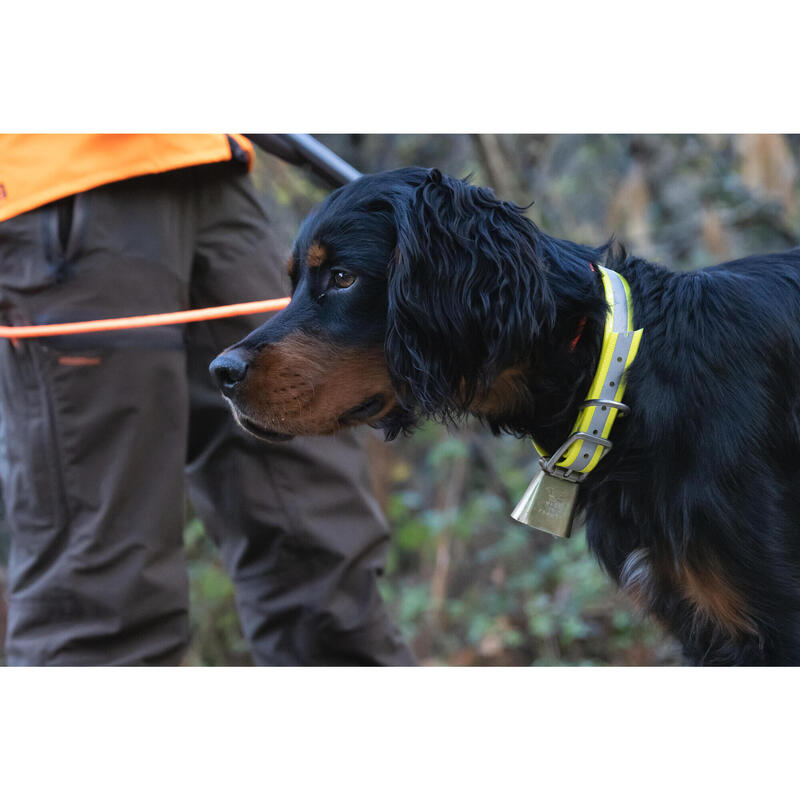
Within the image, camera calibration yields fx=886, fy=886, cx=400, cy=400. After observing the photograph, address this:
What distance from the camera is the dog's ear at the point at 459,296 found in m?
2.23

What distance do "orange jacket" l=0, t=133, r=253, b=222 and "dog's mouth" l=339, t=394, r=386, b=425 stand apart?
3.19 feet

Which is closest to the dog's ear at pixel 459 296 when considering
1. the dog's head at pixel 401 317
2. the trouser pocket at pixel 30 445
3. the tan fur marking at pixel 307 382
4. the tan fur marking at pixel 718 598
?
the dog's head at pixel 401 317

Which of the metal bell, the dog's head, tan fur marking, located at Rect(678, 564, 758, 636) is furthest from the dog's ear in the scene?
tan fur marking, located at Rect(678, 564, 758, 636)

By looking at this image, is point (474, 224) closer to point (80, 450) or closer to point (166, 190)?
point (166, 190)

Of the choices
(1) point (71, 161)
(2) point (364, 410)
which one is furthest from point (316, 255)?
(1) point (71, 161)

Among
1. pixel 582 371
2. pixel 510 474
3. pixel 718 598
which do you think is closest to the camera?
pixel 718 598

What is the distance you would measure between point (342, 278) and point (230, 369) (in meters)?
0.39

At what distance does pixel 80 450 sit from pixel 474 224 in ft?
4.42

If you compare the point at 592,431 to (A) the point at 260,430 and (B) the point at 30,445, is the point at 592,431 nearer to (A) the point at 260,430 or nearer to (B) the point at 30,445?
(A) the point at 260,430

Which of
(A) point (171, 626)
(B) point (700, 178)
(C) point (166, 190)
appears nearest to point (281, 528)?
(A) point (171, 626)

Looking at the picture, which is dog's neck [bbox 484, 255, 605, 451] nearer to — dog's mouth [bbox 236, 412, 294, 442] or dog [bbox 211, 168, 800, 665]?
dog [bbox 211, 168, 800, 665]

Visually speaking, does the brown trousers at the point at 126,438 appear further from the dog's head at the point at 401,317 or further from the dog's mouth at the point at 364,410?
the dog's mouth at the point at 364,410

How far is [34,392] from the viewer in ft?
8.71

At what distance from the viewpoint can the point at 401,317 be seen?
2240 millimetres
